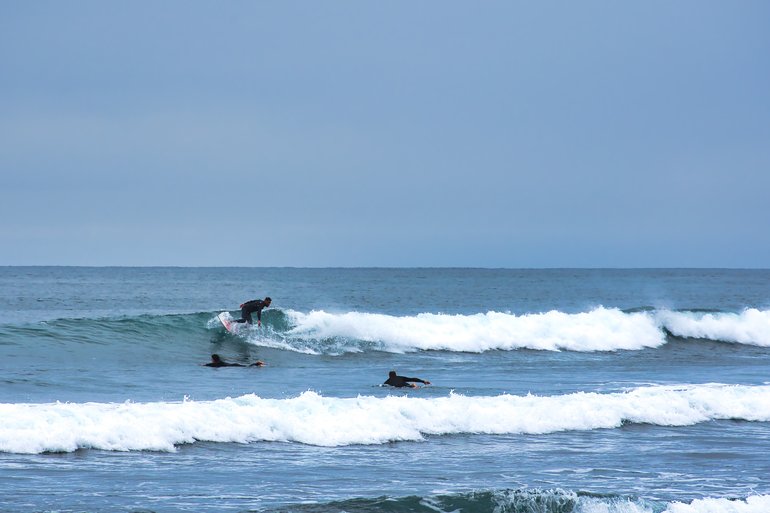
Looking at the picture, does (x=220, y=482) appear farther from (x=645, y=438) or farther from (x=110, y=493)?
(x=645, y=438)

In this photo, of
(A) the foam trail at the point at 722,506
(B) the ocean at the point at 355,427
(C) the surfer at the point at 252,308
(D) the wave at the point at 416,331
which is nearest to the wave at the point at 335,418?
(B) the ocean at the point at 355,427

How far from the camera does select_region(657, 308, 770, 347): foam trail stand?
3897 cm

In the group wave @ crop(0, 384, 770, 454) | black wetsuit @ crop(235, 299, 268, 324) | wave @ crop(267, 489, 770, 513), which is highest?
black wetsuit @ crop(235, 299, 268, 324)

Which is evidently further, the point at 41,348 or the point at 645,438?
the point at 41,348

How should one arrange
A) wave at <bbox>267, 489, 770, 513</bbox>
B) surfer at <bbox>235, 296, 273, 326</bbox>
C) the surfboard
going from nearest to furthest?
wave at <bbox>267, 489, 770, 513</bbox>, surfer at <bbox>235, 296, 273, 326</bbox>, the surfboard

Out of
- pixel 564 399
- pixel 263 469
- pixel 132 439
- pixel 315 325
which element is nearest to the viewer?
pixel 263 469

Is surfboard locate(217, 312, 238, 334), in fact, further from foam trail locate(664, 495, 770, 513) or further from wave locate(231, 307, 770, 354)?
foam trail locate(664, 495, 770, 513)

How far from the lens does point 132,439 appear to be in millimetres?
14719

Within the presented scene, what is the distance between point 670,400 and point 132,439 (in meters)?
10.9

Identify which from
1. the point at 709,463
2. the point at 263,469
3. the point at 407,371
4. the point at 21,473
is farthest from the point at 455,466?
the point at 407,371

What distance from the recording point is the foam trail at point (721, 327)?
1534 inches

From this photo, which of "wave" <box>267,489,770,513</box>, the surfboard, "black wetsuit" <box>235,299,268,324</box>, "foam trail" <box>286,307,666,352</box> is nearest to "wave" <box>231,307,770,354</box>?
"foam trail" <box>286,307,666,352</box>

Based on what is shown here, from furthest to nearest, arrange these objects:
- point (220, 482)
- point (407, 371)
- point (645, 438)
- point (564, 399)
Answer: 1. point (407, 371)
2. point (564, 399)
3. point (645, 438)
4. point (220, 482)

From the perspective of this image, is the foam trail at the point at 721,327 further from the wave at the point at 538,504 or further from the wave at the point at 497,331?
the wave at the point at 538,504
